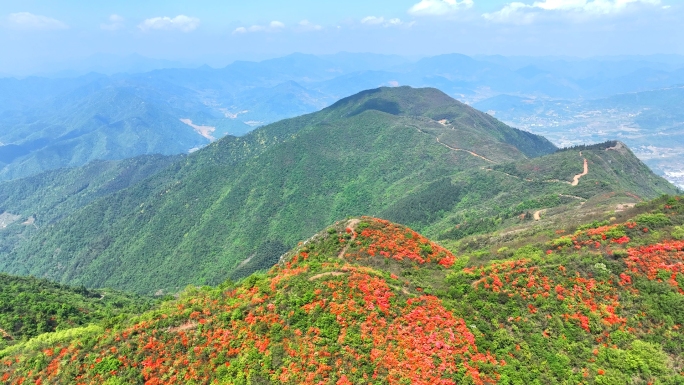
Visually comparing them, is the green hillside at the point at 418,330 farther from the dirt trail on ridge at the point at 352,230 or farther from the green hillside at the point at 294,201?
the green hillside at the point at 294,201

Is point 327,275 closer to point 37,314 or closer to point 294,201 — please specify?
point 37,314

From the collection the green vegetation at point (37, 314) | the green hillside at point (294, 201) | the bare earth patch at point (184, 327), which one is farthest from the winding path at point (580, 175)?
the green vegetation at point (37, 314)

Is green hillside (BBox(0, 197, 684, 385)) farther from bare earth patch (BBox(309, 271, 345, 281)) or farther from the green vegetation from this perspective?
the green vegetation

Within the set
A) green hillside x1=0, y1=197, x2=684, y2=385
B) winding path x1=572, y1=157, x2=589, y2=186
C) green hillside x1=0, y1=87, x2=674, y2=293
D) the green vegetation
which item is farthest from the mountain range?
green hillside x1=0, y1=87, x2=674, y2=293

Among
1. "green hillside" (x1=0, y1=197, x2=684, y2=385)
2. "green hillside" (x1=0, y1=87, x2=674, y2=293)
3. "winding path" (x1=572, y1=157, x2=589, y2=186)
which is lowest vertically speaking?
"green hillside" (x1=0, y1=87, x2=674, y2=293)

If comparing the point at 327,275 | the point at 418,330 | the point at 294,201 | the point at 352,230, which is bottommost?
the point at 294,201

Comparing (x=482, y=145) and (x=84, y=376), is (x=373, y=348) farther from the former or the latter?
(x=482, y=145)

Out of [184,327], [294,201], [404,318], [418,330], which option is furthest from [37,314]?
[294,201]
